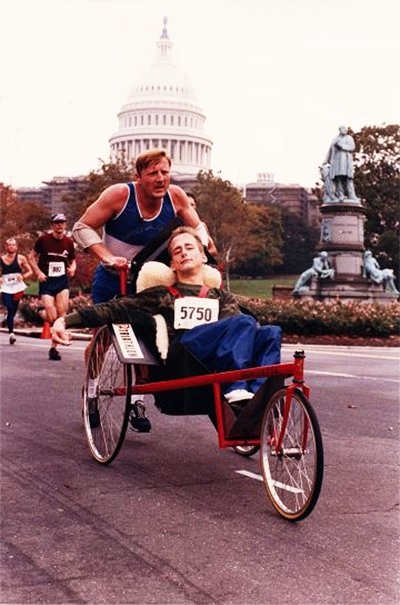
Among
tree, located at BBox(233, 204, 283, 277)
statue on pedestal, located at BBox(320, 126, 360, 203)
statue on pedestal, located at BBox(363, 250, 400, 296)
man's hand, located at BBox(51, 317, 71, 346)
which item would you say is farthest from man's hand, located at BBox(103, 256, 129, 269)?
tree, located at BBox(233, 204, 283, 277)

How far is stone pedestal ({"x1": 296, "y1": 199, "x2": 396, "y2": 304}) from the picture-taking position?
112 ft

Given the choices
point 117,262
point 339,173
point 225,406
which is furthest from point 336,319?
point 225,406

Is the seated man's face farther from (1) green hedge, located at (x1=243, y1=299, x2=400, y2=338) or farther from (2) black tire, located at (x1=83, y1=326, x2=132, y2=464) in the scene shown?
(1) green hedge, located at (x1=243, y1=299, x2=400, y2=338)

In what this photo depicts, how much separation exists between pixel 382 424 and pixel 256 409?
3129 millimetres

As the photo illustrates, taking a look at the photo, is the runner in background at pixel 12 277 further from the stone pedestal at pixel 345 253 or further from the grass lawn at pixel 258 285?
the grass lawn at pixel 258 285

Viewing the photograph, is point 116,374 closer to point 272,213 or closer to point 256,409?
point 256,409

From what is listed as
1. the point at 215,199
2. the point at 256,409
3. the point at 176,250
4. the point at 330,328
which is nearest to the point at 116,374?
the point at 176,250

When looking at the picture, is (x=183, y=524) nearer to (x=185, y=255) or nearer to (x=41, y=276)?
(x=185, y=255)

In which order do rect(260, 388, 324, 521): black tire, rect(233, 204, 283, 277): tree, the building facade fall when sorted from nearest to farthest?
1. rect(260, 388, 324, 521): black tire
2. rect(233, 204, 283, 277): tree
3. the building facade

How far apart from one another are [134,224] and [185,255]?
0.95 metres

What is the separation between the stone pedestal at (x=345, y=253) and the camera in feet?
112

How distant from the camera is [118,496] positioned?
4688mm

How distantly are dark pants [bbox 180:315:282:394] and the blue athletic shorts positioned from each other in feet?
27.5

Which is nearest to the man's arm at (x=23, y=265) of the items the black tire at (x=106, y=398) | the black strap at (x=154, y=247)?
the black tire at (x=106, y=398)
